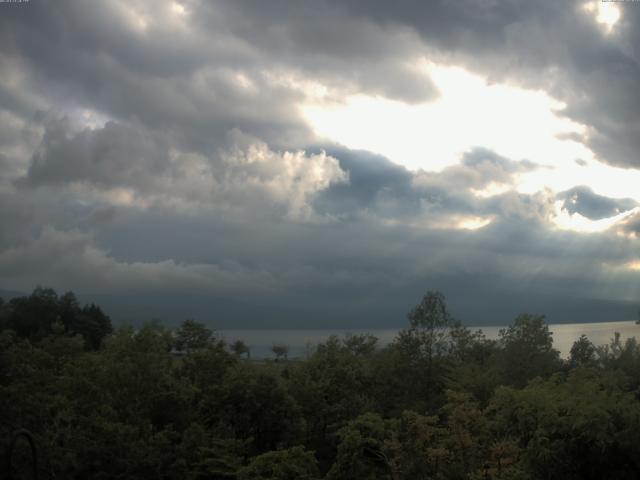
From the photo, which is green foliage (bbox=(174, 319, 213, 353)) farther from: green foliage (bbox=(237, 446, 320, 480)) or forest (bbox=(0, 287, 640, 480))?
green foliage (bbox=(237, 446, 320, 480))

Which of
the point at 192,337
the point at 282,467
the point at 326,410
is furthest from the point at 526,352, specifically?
the point at 192,337

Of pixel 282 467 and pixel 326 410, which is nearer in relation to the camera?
pixel 282 467

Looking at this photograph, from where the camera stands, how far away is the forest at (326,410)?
18859 mm

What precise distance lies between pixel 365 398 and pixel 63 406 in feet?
49.2

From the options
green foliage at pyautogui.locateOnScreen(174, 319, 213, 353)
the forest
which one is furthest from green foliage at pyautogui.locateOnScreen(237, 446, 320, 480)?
green foliage at pyautogui.locateOnScreen(174, 319, 213, 353)

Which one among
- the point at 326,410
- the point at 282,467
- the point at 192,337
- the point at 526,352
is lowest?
the point at 282,467

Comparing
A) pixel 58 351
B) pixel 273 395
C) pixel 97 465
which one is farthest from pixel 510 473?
pixel 58 351

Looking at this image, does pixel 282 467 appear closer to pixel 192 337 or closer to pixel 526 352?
pixel 192 337

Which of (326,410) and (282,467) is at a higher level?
(326,410)

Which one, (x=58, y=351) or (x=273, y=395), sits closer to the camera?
(x=273, y=395)

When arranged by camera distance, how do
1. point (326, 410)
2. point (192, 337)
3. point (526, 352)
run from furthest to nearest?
1. point (192, 337)
2. point (526, 352)
3. point (326, 410)

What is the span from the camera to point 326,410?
3053 centimetres

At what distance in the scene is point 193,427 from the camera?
24.4m

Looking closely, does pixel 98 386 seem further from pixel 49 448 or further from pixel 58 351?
pixel 58 351
